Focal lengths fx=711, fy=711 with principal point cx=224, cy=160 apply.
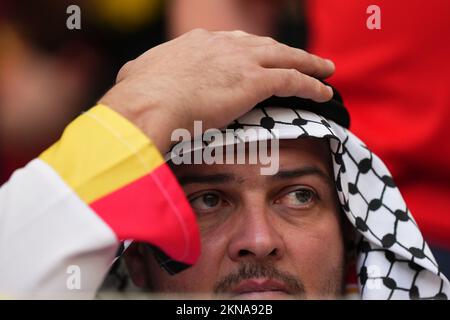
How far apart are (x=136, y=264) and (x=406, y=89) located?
42.7 inches

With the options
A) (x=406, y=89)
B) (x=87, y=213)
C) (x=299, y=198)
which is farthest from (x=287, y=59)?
(x=406, y=89)

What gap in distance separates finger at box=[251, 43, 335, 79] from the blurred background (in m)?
0.73

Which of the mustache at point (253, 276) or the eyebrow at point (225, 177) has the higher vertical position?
the eyebrow at point (225, 177)

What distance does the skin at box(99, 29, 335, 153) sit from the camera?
1355 mm

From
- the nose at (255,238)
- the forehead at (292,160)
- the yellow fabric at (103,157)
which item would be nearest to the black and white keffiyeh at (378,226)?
the forehead at (292,160)

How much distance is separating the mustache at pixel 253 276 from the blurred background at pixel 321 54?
2.63 ft

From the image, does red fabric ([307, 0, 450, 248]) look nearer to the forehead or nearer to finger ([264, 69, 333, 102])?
the forehead

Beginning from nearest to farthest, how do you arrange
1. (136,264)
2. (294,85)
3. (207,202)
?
(294,85) < (207,202) < (136,264)

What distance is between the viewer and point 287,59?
5.13 ft

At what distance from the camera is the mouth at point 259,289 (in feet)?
5.02

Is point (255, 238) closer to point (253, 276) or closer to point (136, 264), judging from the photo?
point (253, 276)

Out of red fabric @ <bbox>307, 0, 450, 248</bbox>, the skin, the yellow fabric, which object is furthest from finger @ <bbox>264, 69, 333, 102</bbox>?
red fabric @ <bbox>307, 0, 450, 248</bbox>

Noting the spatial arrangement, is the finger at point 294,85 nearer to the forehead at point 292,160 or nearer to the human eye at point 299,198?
the forehead at point 292,160
